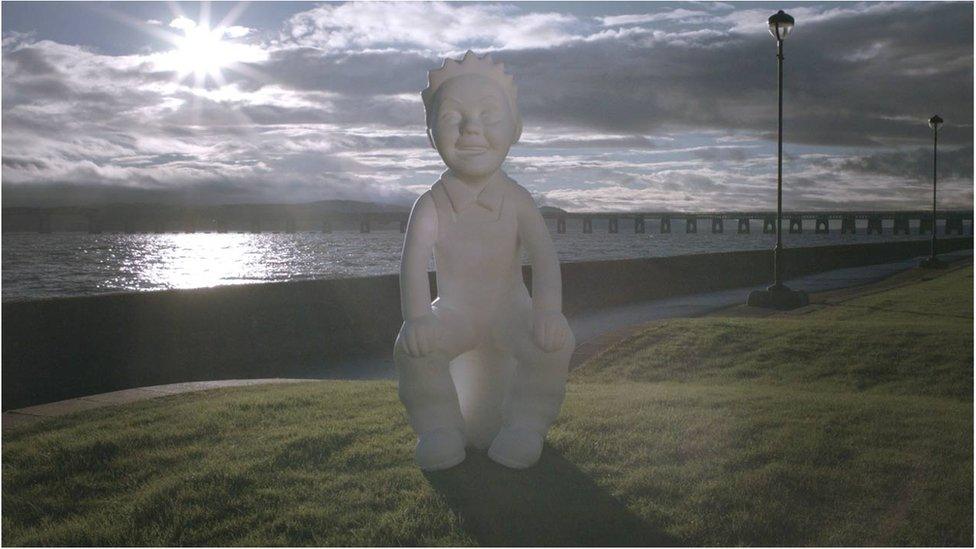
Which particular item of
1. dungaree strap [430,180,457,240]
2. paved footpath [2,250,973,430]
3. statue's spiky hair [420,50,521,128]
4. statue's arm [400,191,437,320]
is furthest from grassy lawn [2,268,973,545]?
statue's spiky hair [420,50,521,128]

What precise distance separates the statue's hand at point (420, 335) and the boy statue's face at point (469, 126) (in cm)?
84

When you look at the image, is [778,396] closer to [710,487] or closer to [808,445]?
[808,445]

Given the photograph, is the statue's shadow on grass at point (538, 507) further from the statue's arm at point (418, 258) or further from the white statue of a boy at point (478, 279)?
the statue's arm at point (418, 258)

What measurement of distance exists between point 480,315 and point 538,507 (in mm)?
1124

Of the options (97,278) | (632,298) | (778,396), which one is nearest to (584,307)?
(632,298)

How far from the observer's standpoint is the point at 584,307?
16.9 metres

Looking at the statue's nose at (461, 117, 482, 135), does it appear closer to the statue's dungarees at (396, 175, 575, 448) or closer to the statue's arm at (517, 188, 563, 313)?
the statue's dungarees at (396, 175, 575, 448)

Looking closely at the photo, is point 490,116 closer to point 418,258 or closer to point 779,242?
point 418,258

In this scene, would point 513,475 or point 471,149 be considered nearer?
point 513,475

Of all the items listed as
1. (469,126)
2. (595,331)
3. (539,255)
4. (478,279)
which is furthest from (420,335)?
(595,331)

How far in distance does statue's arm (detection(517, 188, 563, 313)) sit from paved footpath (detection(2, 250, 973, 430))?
3.85 meters

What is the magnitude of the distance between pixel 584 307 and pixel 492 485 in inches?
495

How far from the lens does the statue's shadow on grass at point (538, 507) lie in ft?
12.8

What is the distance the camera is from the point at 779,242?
15.6 m
